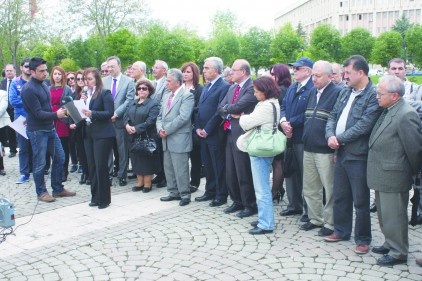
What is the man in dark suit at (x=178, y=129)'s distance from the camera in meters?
7.51

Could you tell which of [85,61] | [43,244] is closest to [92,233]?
[43,244]

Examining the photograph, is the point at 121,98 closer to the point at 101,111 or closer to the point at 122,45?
the point at 101,111

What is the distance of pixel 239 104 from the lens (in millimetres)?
6555

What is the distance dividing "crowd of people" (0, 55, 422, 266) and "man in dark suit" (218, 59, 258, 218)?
0.06ft

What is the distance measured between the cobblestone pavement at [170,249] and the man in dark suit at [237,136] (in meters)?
0.33

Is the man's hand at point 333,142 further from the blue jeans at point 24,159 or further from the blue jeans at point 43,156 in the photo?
the blue jeans at point 24,159

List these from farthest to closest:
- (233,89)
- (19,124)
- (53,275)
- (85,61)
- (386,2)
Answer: (386,2) < (85,61) < (19,124) < (233,89) < (53,275)

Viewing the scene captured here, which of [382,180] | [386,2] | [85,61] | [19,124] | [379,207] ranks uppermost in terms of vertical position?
[386,2]

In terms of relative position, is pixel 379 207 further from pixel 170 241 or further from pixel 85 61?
pixel 85 61

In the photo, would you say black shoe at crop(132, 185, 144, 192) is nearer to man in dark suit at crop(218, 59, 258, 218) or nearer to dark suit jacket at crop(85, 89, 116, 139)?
dark suit jacket at crop(85, 89, 116, 139)

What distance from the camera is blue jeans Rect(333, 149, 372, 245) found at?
17.5 ft

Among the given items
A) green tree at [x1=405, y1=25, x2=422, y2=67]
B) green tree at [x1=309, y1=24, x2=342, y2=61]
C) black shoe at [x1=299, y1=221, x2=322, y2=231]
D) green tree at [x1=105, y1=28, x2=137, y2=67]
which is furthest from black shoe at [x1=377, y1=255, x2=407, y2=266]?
green tree at [x1=309, y1=24, x2=342, y2=61]

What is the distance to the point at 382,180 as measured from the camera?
4949mm

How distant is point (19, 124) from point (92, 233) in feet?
11.9
